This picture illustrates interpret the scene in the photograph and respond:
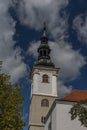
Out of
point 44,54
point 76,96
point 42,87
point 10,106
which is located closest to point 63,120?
point 76,96

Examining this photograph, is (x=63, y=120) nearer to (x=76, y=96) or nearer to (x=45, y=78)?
(x=76, y=96)

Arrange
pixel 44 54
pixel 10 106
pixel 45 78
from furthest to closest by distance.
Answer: pixel 44 54 < pixel 45 78 < pixel 10 106

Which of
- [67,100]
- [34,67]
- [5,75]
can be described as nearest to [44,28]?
[34,67]

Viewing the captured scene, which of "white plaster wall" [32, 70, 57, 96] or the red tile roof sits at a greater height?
"white plaster wall" [32, 70, 57, 96]

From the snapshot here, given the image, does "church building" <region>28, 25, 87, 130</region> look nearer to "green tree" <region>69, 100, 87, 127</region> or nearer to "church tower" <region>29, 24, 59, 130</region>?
"church tower" <region>29, 24, 59, 130</region>

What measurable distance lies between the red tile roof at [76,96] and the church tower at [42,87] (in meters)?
8.56

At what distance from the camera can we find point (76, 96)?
36.0 metres

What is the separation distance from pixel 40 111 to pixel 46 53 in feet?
39.4

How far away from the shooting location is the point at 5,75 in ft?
68.0

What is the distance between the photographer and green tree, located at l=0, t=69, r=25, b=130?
18625 millimetres

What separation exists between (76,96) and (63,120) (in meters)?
5.39

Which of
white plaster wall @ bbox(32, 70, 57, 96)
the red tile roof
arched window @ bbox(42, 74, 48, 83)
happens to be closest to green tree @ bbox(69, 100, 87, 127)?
the red tile roof

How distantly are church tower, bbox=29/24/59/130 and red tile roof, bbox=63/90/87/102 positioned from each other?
8556 mm

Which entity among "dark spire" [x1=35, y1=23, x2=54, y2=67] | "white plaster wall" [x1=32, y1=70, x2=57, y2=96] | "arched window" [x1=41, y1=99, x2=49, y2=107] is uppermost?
"dark spire" [x1=35, y1=23, x2=54, y2=67]
